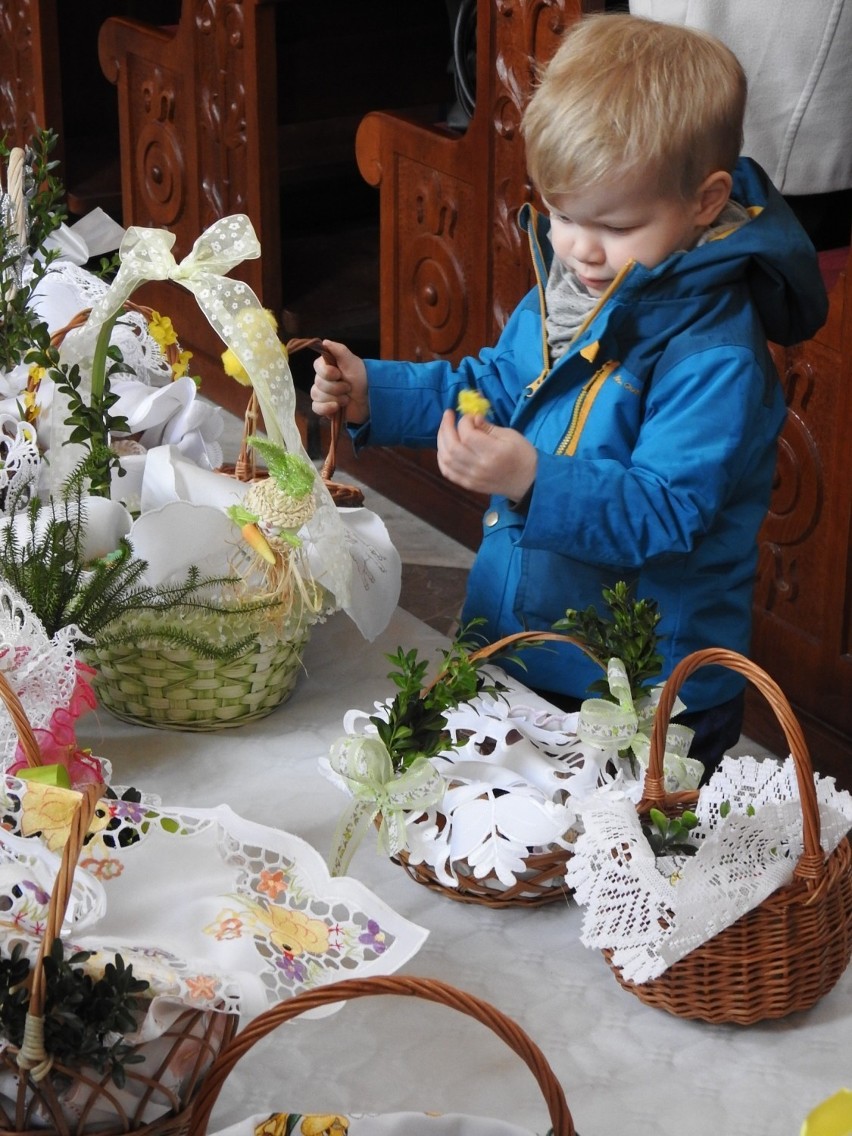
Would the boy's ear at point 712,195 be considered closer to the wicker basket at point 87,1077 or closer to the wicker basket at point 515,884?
the wicker basket at point 515,884

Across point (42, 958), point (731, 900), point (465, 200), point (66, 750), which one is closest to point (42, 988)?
point (42, 958)

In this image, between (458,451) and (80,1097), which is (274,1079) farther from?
(458,451)

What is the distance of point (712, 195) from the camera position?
4.58 feet

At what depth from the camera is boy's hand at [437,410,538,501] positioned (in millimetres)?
1316

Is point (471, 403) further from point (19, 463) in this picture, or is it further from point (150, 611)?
point (19, 463)

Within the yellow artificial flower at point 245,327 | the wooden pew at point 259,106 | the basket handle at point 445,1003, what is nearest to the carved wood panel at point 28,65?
the wooden pew at point 259,106

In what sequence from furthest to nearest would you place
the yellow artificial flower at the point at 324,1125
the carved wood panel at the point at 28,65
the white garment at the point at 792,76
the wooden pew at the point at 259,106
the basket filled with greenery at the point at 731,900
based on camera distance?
1. the carved wood panel at the point at 28,65
2. the wooden pew at the point at 259,106
3. the white garment at the point at 792,76
4. the basket filled with greenery at the point at 731,900
5. the yellow artificial flower at the point at 324,1125

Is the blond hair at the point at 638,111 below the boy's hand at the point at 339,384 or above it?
above

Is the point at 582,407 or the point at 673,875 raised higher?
the point at 582,407

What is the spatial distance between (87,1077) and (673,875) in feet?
1.39

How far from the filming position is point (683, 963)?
1073mm

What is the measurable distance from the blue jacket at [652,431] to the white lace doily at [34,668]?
1.29 feet

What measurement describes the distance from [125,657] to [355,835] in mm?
316

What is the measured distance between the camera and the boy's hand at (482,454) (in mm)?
1316
